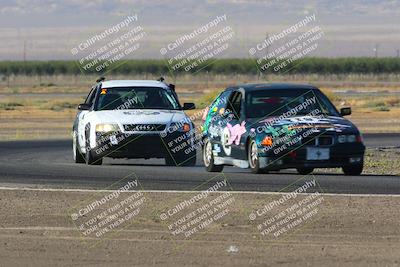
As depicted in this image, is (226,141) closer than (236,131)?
No

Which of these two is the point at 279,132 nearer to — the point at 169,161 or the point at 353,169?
A: the point at 353,169

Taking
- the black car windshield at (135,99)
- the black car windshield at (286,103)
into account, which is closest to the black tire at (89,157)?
the black car windshield at (135,99)

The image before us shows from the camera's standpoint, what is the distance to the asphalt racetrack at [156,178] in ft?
61.5

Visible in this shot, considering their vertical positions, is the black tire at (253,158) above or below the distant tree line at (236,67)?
above

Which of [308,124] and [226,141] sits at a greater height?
[308,124]

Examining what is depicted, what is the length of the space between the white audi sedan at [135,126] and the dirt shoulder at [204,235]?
19.0 ft

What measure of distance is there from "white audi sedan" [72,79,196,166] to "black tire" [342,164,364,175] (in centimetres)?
361

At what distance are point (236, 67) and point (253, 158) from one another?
472ft

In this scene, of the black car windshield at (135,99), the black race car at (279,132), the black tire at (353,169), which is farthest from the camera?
the black car windshield at (135,99)

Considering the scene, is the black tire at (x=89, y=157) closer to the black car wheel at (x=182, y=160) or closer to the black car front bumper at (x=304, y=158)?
the black car wheel at (x=182, y=160)

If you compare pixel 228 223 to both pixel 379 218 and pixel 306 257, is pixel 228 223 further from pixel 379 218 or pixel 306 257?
pixel 306 257

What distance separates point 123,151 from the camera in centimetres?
2333

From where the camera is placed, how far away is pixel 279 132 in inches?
795

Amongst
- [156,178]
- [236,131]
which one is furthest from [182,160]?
[156,178]
